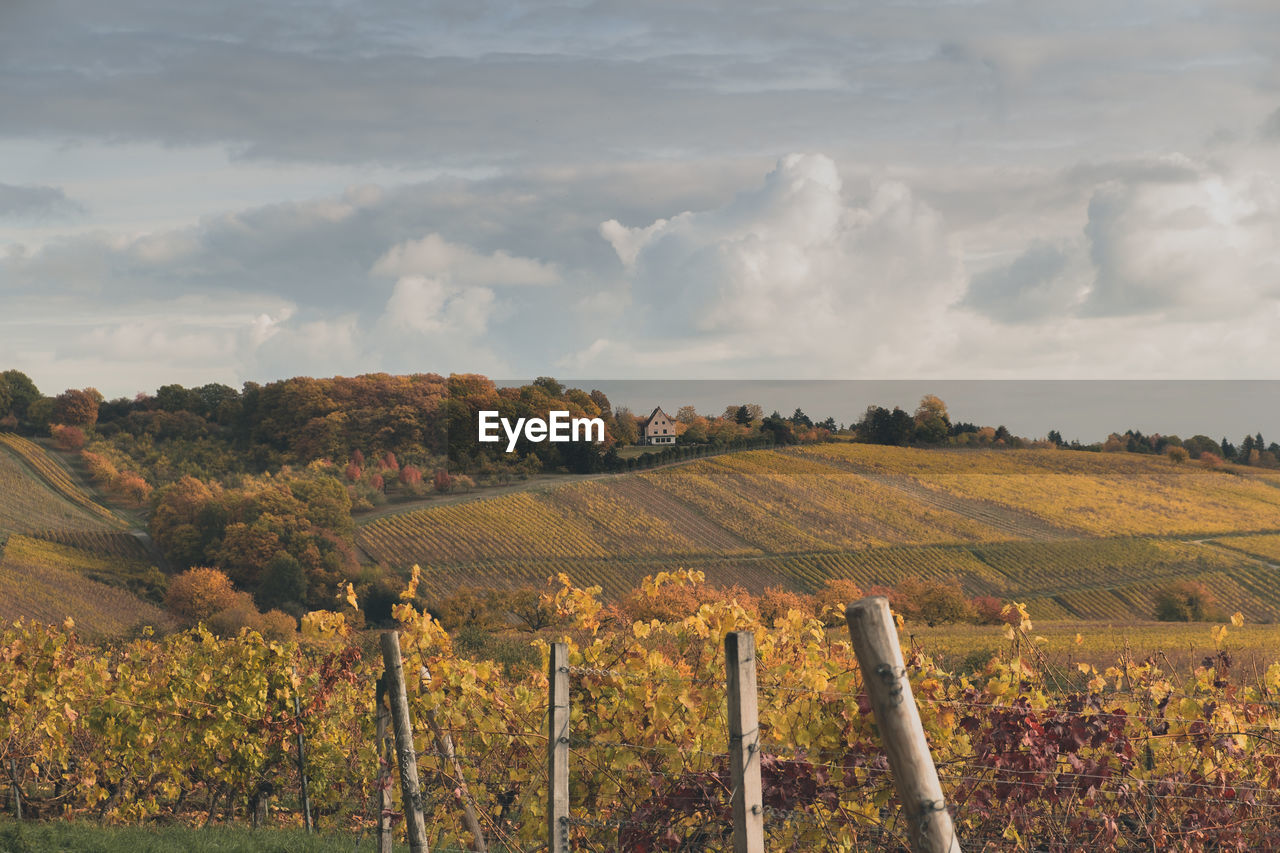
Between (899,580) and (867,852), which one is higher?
(867,852)

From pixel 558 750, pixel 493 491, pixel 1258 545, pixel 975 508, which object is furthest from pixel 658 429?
pixel 558 750

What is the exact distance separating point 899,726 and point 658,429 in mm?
76605

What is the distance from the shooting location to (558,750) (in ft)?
12.5

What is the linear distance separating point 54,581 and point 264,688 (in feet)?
192

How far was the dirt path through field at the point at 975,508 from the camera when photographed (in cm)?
6650

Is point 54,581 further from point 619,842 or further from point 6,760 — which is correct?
point 619,842

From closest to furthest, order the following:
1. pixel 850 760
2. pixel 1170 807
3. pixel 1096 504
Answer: pixel 850 760 < pixel 1170 807 < pixel 1096 504

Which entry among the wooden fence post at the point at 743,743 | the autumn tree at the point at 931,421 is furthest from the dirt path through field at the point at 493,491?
the wooden fence post at the point at 743,743

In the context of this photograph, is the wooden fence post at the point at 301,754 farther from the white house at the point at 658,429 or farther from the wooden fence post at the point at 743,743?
the white house at the point at 658,429

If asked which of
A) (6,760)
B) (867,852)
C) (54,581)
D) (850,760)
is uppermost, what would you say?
(850,760)

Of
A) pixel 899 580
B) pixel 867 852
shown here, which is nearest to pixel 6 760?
pixel 867 852

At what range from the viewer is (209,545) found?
201 feet

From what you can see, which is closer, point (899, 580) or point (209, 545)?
point (899, 580)

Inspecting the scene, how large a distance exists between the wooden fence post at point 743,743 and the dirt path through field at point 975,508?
66489 mm
